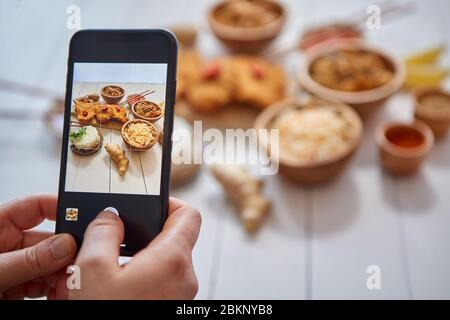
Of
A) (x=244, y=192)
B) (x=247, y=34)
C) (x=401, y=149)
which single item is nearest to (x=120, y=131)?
(x=244, y=192)

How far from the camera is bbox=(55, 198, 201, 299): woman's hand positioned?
337mm

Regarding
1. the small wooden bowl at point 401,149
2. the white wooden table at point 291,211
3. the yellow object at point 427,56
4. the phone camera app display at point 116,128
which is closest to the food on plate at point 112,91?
the phone camera app display at point 116,128

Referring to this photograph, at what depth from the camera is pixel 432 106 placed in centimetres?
91

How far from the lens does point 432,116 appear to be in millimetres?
881

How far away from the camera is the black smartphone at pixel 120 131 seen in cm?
39

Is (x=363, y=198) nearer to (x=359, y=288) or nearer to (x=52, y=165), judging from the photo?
(x=359, y=288)

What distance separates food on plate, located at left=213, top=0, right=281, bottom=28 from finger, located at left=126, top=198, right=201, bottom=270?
758 millimetres

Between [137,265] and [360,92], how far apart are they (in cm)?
68

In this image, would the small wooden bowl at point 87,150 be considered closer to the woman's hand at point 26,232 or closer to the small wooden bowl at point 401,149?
the woman's hand at point 26,232

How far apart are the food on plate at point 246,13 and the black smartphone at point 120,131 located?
0.72 m

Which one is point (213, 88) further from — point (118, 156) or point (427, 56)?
point (118, 156)
